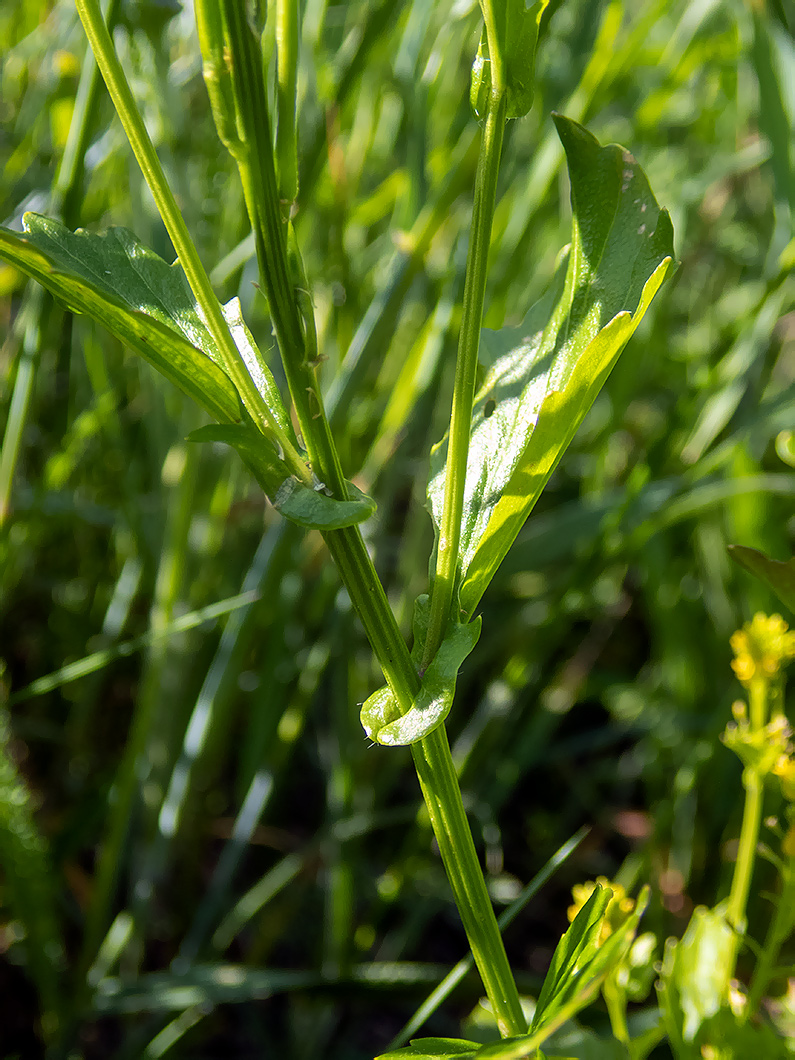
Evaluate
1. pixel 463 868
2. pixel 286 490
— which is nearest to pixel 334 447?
pixel 286 490

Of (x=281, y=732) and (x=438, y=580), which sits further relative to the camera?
(x=281, y=732)

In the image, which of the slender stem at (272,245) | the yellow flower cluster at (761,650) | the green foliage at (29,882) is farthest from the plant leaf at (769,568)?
the green foliage at (29,882)

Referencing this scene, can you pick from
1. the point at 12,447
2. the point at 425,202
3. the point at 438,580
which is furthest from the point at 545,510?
the point at 438,580

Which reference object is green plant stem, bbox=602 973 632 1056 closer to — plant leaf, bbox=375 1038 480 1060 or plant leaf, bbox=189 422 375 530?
plant leaf, bbox=375 1038 480 1060

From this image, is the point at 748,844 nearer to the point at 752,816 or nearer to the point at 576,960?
the point at 752,816

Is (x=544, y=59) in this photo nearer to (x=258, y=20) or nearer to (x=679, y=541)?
(x=679, y=541)

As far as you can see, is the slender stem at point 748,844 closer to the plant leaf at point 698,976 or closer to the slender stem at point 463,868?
the plant leaf at point 698,976
